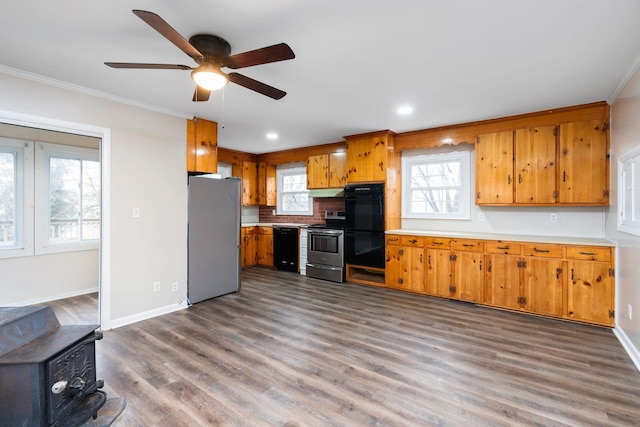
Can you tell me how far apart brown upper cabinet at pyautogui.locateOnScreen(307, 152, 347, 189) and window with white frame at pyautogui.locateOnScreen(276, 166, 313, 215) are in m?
0.54

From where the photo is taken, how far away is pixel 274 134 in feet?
15.8

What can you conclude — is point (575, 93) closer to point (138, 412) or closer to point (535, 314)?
point (535, 314)

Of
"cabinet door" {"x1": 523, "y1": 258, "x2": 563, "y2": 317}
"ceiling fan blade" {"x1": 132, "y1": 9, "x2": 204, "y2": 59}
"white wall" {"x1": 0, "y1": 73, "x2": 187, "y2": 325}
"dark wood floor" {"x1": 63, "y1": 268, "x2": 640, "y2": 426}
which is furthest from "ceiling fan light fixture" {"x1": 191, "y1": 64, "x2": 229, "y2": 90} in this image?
"cabinet door" {"x1": 523, "y1": 258, "x2": 563, "y2": 317}

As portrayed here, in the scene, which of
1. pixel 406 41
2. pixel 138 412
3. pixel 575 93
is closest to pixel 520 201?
pixel 575 93

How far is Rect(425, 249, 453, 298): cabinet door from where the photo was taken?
402 cm

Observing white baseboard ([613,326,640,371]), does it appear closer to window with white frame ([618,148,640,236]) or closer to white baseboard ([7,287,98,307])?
window with white frame ([618,148,640,236])

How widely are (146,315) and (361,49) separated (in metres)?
3.53

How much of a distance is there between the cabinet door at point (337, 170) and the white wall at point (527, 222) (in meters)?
1.29

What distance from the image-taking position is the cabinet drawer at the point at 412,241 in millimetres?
4242

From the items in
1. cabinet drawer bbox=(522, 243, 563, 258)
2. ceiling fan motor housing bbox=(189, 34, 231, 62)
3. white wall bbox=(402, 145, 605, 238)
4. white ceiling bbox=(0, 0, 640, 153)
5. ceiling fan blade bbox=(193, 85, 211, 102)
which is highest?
white ceiling bbox=(0, 0, 640, 153)

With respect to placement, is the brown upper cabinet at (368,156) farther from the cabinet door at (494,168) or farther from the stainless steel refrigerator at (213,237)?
the stainless steel refrigerator at (213,237)

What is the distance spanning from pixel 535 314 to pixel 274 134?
4.30m

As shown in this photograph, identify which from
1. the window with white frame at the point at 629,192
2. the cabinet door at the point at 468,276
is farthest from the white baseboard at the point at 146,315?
the window with white frame at the point at 629,192

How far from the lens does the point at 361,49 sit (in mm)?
2229
